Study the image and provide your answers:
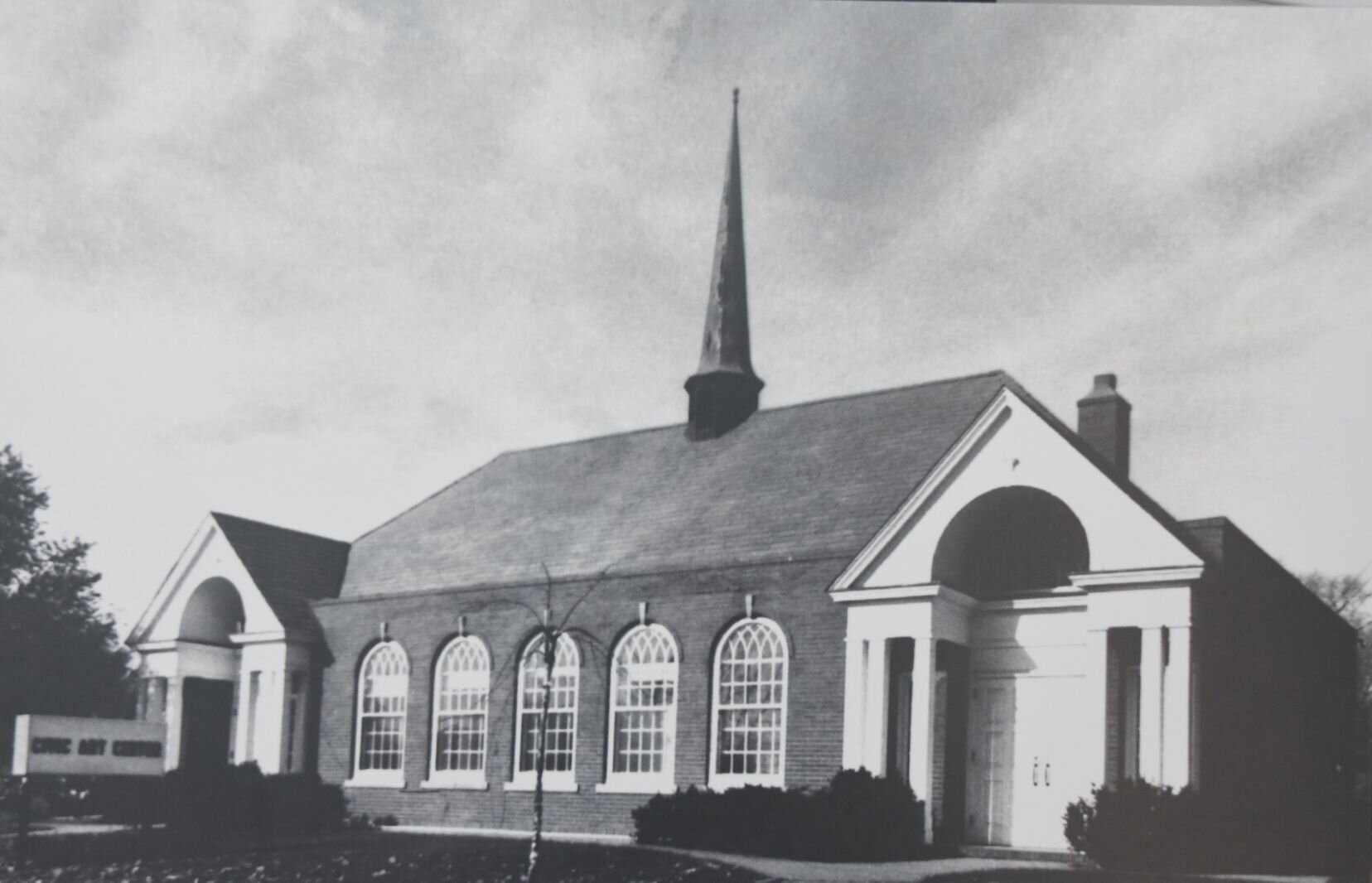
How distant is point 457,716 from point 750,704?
8.36 feet

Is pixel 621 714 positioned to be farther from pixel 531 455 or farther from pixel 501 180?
pixel 501 180

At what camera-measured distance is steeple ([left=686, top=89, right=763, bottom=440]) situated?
8.38 metres

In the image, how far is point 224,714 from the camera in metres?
11.9

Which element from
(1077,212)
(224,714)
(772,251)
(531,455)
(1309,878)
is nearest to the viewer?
(1309,878)

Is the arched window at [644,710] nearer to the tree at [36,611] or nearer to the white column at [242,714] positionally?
the white column at [242,714]

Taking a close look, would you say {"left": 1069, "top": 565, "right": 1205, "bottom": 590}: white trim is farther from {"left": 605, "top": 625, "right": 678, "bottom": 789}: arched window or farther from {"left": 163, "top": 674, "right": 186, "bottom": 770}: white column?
{"left": 163, "top": 674, "right": 186, "bottom": 770}: white column

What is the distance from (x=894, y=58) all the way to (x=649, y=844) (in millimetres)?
4820

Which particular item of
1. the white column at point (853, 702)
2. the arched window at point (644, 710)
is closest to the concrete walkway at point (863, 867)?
the white column at point (853, 702)

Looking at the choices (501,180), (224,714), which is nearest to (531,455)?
(501,180)

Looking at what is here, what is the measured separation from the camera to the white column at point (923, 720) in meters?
10.4

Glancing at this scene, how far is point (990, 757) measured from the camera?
419 inches

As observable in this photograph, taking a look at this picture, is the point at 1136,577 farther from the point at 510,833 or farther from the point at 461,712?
the point at 461,712

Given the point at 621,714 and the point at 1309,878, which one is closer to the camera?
the point at 1309,878

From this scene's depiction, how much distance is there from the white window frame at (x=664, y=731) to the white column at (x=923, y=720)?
2.01 m
